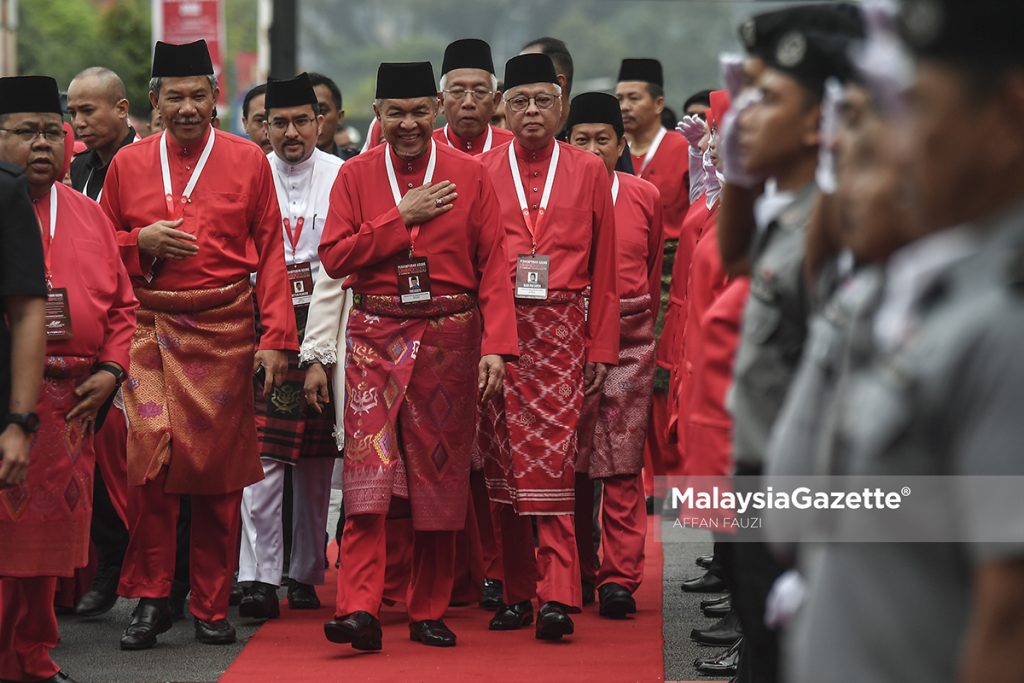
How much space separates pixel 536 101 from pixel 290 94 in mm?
1332

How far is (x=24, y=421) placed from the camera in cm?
491

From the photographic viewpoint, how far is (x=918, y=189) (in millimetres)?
2021

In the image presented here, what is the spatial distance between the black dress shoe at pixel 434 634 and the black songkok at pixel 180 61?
2.35 metres

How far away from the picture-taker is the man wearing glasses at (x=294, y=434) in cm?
739

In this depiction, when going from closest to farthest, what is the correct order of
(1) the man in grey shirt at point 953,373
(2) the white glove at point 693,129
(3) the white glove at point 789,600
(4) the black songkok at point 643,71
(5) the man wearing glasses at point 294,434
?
(1) the man in grey shirt at point 953,373
(3) the white glove at point 789,600
(5) the man wearing glasses at point 294,434
(2) the white glove at point 693,129
(4) the black songkok at point 643,71

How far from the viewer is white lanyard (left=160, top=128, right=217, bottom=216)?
268 inches

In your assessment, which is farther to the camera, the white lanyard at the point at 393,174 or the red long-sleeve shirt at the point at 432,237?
the white lanyard at the point at 393,174

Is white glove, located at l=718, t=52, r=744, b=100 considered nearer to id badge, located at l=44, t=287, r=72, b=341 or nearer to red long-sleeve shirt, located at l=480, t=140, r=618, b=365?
id badge, located at l=44, t=287, r=72, b=341

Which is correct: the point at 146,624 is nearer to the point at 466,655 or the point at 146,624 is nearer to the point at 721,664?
the point at 466,655

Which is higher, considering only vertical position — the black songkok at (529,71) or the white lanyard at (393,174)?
the black songkok at (529,71)

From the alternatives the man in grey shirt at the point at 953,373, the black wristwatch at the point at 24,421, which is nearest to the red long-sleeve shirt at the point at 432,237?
the black wristwatch at the point at 24,421

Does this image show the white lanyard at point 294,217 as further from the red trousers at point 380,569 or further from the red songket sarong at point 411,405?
the red trousers at point 380,569

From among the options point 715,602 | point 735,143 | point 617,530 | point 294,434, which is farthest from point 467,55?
point 735,143

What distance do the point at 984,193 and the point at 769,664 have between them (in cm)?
213
